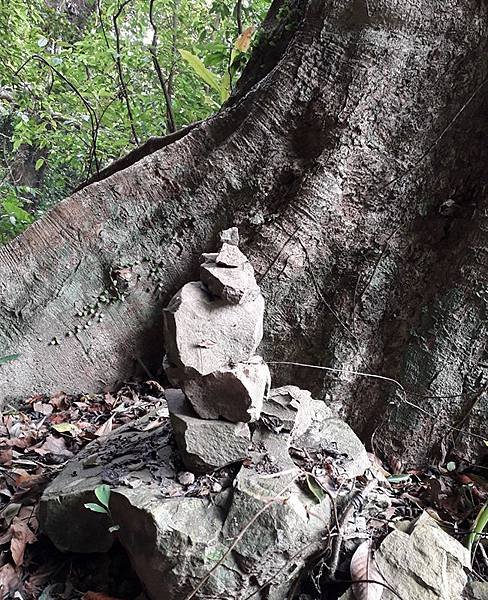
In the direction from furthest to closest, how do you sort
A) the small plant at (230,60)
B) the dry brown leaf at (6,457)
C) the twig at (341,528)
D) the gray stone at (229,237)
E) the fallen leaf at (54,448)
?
the small plant at (230,60) → the fallen leaf at (54,448) → the dry brown leaf at (6,457) → the gray stone at (229,237) → the twig at (341,528)

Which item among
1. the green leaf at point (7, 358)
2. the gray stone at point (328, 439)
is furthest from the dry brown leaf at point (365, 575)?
the green leaf at point (7, 358)

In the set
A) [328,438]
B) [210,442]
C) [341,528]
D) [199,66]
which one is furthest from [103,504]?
[199,66]

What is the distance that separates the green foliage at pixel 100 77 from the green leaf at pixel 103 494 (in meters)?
3.46

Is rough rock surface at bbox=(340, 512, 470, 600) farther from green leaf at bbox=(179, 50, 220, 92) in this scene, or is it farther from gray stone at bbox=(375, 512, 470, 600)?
green leaf at bbox=(179, 50, 220, 92)

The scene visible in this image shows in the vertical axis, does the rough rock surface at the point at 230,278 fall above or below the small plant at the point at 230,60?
below

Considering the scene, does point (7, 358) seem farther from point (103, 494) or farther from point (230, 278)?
point (230, 278)

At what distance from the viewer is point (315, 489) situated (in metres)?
1.59

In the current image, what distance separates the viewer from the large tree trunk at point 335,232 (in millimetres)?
2283

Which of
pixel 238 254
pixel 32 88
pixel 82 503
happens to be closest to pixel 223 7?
pixel 32 88

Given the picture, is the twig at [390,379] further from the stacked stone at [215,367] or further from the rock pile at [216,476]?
the stacked stone at [215,367]

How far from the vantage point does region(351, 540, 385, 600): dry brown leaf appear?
1.44 meters

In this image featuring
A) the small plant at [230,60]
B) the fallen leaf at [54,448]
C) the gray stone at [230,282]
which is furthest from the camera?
the small plant at [230,60]

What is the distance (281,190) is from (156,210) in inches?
25.6

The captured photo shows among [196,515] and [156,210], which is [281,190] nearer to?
[156,210]
